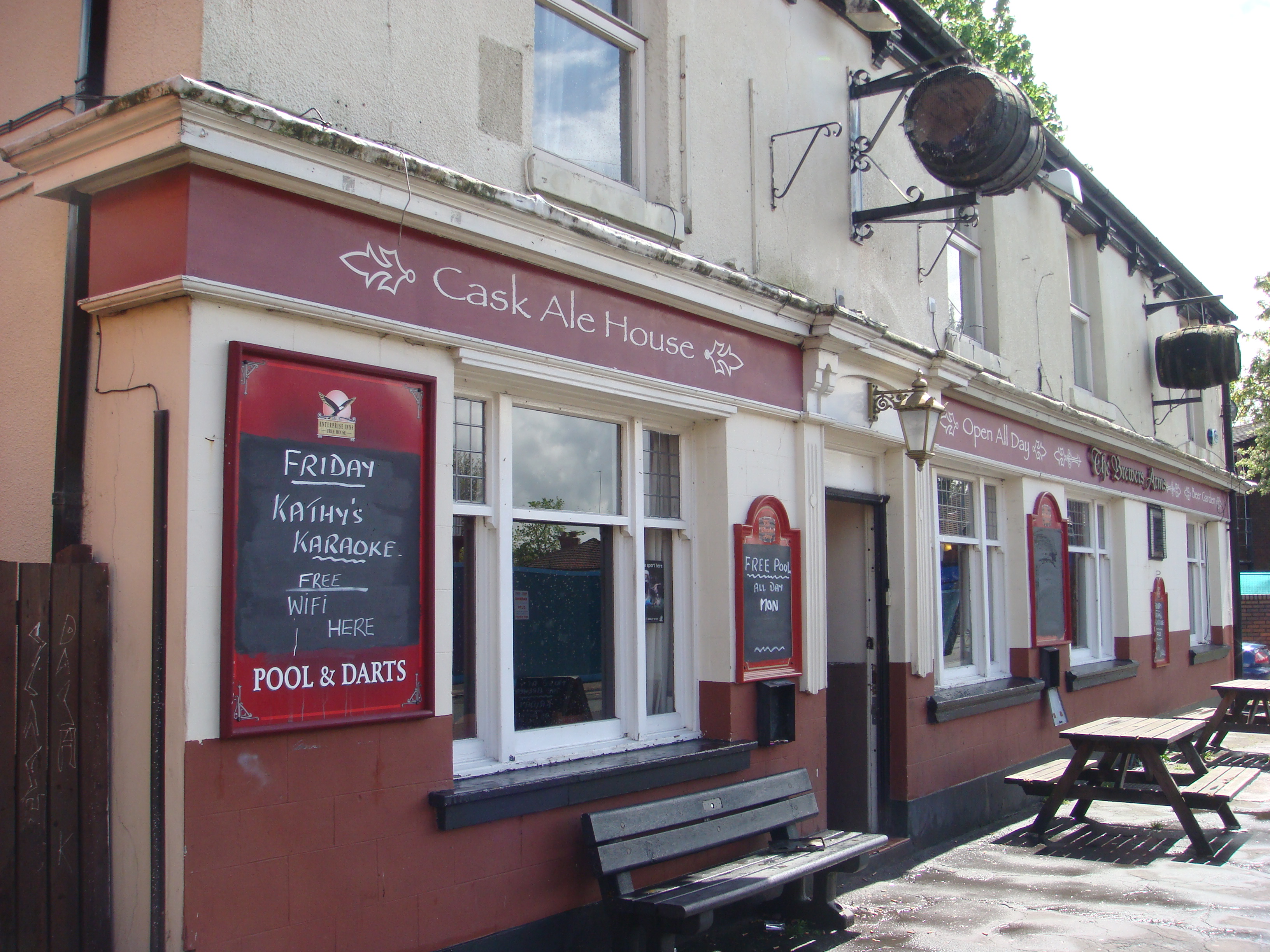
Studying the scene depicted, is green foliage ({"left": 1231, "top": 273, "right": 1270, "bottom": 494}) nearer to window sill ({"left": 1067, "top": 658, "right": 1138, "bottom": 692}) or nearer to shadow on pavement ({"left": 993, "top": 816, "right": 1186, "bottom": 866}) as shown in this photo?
window sill ({"left": 1067, "top": 658, "right": 1138, "bottom": 692})

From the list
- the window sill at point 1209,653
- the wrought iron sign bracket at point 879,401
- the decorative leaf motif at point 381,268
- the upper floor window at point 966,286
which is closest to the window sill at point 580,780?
the decorative leaf motif at point 381,268

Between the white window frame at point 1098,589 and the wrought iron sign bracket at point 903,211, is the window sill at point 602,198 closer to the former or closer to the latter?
the wrought iron sign bracket at point 903,211

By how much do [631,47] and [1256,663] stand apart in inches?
697

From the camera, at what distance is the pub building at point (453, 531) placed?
390 centimetres

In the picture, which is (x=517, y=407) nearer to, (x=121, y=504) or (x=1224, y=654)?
(x=121, y=504)

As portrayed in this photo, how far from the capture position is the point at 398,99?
480cm

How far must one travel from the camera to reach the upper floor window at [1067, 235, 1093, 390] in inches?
526

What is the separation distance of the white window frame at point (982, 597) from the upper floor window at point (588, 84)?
437cm

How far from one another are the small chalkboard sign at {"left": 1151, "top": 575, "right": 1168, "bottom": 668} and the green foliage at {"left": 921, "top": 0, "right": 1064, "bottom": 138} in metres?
8.06

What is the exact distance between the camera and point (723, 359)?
6.49 metres

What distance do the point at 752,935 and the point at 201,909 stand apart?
3.16 m

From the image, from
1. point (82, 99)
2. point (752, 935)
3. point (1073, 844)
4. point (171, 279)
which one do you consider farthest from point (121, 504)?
point (1073, 844)

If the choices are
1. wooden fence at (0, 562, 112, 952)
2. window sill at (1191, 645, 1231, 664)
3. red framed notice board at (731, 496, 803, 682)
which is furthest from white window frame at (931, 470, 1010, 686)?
wooden fence at (0, 562, 112, 952)

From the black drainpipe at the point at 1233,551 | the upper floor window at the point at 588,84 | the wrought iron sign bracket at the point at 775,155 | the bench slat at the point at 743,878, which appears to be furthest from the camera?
the black drainpipe at the point at 1233,551
